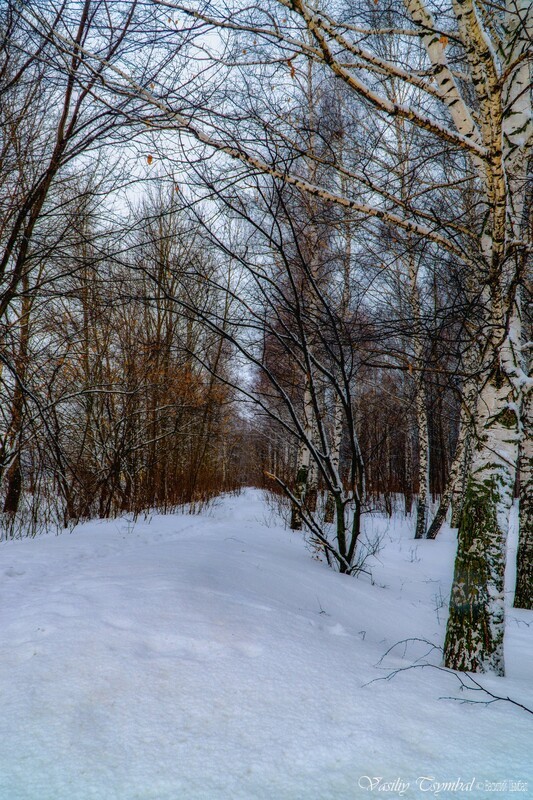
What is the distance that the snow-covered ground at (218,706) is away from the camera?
0.94m

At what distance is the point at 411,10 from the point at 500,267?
128 centimetres

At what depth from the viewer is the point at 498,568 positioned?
1912mm

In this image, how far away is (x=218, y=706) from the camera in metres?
1.17

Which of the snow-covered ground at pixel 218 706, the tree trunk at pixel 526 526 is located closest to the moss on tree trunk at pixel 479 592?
the snow-covered ground at pixel 218 706

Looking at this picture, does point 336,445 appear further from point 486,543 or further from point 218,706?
point 218,706

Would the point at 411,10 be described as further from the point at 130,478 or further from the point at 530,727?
the point at 130,478

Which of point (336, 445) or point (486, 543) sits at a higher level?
point (336, 445)

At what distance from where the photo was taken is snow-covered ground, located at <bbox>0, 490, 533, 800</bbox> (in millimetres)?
939

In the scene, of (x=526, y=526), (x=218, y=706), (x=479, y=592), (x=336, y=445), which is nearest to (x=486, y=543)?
(x=479, y=592)

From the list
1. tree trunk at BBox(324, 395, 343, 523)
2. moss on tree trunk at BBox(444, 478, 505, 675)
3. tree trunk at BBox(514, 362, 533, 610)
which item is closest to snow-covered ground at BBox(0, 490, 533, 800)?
moss on tree trunk at BBox(444, 478, 505, 675)

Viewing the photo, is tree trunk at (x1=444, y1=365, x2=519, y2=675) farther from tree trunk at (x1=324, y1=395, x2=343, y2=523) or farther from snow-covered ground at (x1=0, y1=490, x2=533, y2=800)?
tree trunk at (x1=324, y1=395, x2=343, y2=523)

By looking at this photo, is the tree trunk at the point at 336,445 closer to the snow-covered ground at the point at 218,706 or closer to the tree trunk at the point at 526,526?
the tree trunk at the point at 526,526

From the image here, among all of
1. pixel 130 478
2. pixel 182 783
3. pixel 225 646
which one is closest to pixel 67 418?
pixel 130 478

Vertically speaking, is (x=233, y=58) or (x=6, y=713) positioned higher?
(x=233, y=58)
